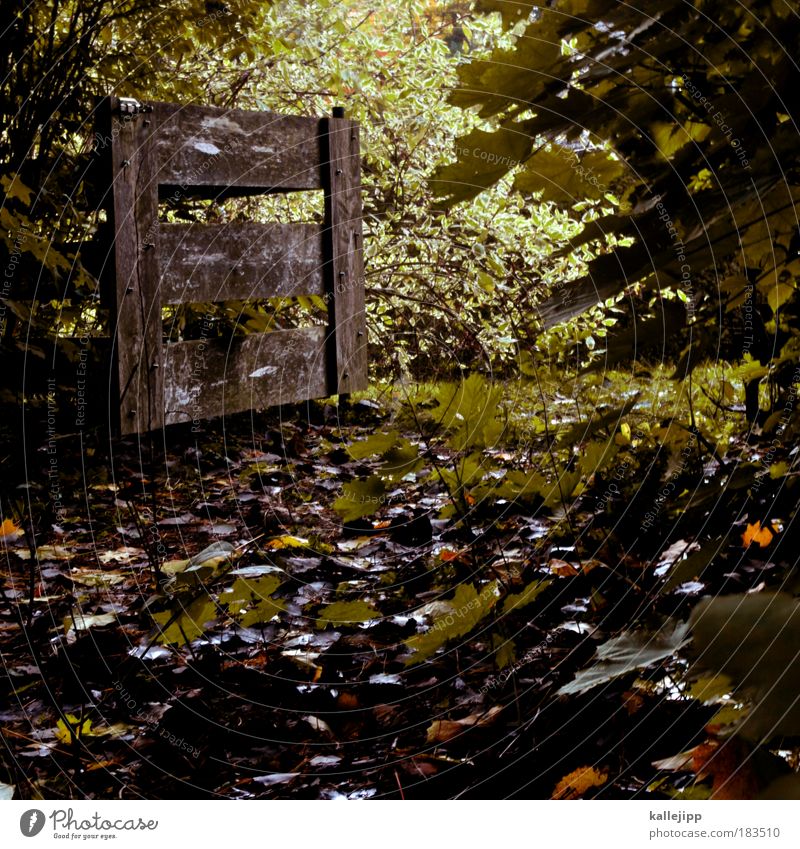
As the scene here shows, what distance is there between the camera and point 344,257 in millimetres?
3178

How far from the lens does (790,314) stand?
0.75m

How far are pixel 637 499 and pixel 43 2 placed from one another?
2.00 m

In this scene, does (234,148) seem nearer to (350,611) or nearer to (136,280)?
(136,280)

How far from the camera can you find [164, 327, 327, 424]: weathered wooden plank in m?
2.66

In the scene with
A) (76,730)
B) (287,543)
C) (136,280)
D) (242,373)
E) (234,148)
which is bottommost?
(76,730)

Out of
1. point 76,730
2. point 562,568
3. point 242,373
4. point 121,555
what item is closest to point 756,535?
point 562,568

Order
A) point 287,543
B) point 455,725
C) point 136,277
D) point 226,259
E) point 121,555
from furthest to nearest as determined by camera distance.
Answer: point 226,259
point 136,277
point 121,555
point 287,543
point 455,725

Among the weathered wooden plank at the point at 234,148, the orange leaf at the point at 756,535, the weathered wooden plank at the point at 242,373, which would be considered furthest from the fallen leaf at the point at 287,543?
the weathered wooden plank at the point at 234,148

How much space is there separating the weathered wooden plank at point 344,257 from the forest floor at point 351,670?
150cm

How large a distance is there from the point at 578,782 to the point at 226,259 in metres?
2.16

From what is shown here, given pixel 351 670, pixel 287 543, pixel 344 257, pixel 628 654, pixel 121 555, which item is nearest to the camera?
pixel 628 654

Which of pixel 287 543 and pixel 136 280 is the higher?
pixel 136 280
